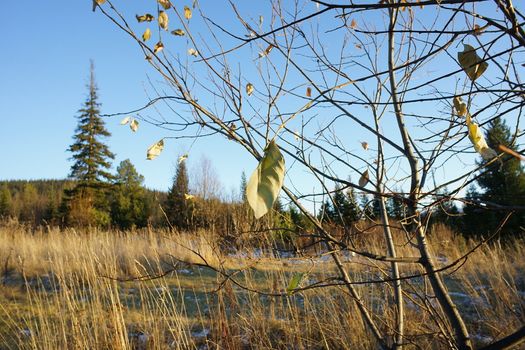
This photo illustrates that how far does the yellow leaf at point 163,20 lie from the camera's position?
112cm

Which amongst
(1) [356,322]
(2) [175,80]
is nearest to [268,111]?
(2) [175,80]

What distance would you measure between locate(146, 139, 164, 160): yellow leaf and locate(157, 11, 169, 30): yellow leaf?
0.34 metres

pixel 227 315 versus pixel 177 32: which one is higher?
pixel 177 32

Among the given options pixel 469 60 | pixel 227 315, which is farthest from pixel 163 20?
pixel 227 315

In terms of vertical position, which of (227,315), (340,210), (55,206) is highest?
(55,206)

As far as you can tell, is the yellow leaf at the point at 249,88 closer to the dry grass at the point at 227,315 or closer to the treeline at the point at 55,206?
the dry grass at the point at 227,315

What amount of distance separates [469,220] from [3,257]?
13.9 metres

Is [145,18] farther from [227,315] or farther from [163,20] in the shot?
[227,315]

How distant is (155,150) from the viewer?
1103 millimetres

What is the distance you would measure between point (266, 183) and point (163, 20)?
0.85 m

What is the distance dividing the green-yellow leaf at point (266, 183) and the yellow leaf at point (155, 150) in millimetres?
663

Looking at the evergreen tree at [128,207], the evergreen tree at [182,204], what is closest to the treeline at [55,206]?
the evergreen tree at [128,207]

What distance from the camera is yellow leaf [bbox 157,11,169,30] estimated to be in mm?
1116

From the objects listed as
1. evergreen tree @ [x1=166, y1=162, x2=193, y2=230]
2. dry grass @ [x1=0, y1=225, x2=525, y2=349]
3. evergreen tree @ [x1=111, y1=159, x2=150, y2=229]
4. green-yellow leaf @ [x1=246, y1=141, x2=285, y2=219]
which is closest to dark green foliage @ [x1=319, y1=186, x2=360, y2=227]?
dry grass @ [x1=0, y1=225, x2=525, y2=349]
